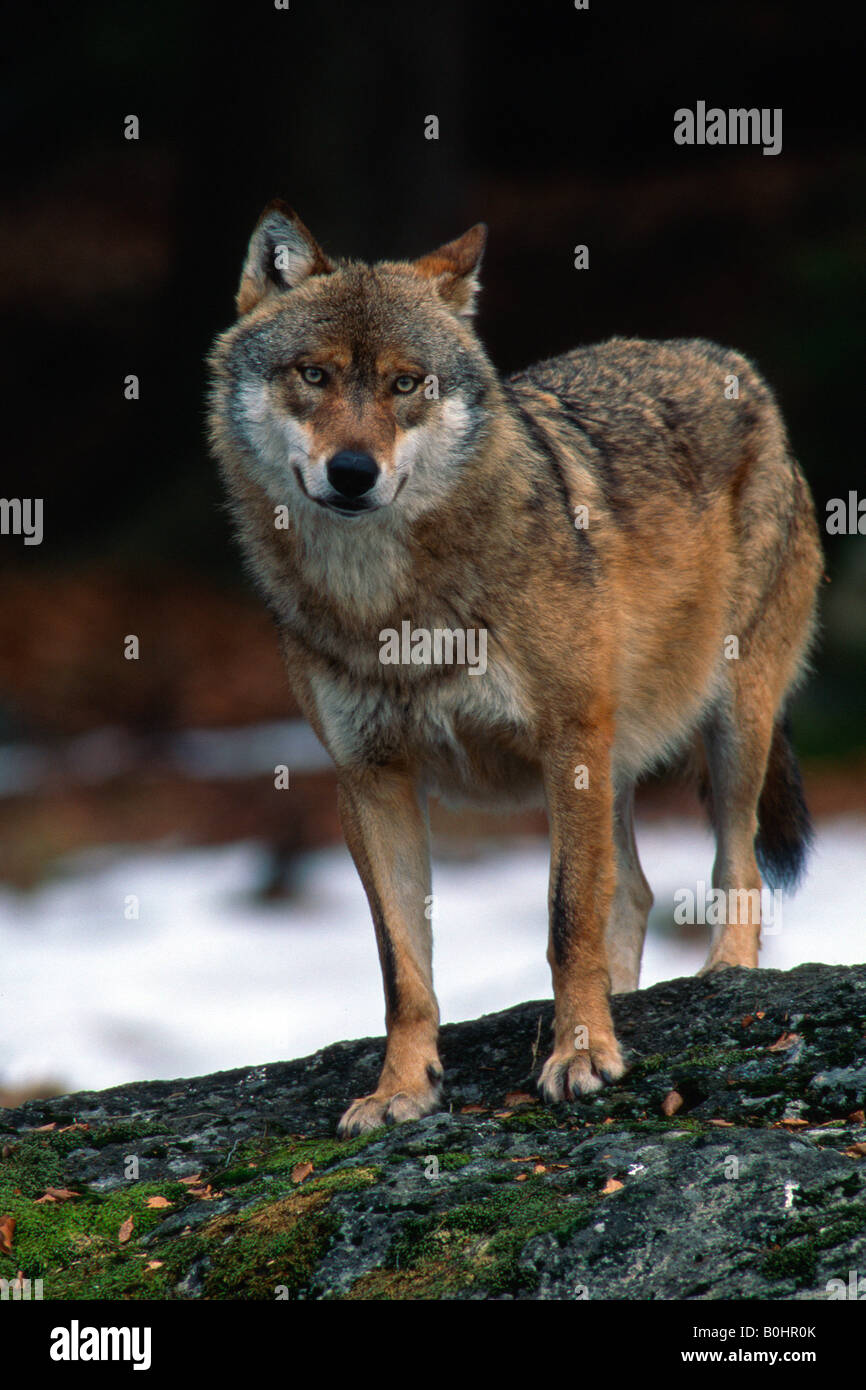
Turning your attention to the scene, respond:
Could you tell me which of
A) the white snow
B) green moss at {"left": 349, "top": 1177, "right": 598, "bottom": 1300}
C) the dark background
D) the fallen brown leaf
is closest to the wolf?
the fallen brown leaf

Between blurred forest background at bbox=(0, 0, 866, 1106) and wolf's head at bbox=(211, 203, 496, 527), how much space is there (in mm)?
6598

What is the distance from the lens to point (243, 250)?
16062 millimetres

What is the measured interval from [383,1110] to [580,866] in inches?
39.5

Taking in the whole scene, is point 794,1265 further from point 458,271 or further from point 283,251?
point 283,251

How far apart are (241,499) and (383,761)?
1018mm

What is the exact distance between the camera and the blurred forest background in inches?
530

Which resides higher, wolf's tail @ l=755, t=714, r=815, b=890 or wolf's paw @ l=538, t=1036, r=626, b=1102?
wolf's tail @ l=755, t=714, r=815, b=890

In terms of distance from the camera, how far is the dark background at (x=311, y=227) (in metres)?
14.5

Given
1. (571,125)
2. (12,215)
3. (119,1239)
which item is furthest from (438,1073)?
(12,215)

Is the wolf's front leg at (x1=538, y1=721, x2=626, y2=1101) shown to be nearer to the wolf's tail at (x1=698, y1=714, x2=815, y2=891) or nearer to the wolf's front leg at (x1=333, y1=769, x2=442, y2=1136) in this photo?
the wolf's front leg at (x1=333, y1=769, x2=442, y2=1136)
